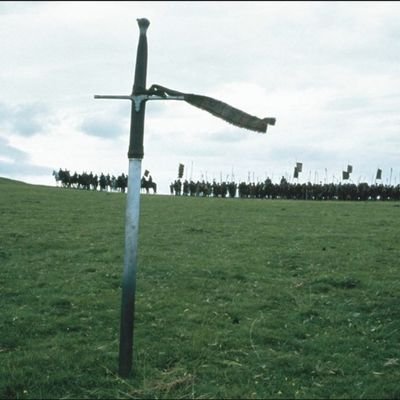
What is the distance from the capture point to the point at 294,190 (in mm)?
77562

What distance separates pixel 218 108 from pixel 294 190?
229 ft

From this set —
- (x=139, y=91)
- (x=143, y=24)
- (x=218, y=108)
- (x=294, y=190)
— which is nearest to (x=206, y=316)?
(x=218, y=108)

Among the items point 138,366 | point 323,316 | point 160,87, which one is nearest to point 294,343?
point 323,316

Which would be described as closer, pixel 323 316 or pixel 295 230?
pixel 323 316

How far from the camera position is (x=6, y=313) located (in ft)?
42.9

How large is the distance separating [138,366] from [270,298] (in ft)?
18.0

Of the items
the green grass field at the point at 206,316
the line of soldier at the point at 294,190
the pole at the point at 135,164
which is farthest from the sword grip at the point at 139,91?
the line of soldier at the point at 294,190

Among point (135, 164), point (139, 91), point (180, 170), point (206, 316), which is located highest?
point (180, 170)

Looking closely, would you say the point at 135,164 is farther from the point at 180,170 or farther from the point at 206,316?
the point at 180,170

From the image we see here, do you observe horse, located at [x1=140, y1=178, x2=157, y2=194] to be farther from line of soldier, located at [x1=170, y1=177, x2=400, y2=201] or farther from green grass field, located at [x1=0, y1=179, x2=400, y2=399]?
green grass field, located at [x1=0, y1=179, x2=400, y2=399]

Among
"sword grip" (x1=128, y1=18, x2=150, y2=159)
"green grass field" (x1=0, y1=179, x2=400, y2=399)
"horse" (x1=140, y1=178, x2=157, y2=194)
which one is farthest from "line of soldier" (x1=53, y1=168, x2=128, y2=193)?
"sword grip" (x1=128, y1=18, x2=150, y2=159)

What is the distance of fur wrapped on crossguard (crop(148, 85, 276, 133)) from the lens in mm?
8688

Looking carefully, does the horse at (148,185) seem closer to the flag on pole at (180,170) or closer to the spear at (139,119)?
the flag on pole at (180,170)

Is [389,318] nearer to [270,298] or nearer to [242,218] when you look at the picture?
[270,298]
